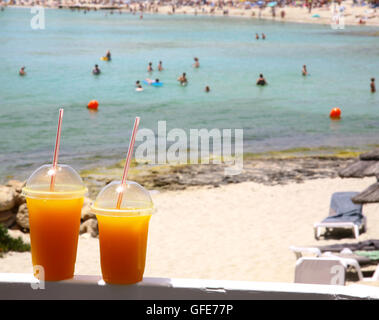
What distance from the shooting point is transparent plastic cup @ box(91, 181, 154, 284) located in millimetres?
1704

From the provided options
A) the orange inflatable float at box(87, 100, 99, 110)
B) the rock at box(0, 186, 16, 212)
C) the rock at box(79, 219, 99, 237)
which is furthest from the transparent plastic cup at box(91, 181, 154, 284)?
the orange inflatable float at box(87, 100, 99, 110)

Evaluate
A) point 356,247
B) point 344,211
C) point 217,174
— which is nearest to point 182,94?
point 217,174

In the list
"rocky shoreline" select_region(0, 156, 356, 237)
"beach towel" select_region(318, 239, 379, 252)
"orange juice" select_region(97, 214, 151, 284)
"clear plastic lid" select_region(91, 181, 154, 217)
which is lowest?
"rocky shoreline" select_region(0, 156, 356, 237)

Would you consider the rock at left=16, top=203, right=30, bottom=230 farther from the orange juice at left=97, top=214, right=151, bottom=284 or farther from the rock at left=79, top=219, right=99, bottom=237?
the orange juice at left=97, top=214, right=151, bottom=284

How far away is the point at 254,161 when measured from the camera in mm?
18344

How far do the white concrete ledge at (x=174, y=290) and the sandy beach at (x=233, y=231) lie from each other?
6.41m

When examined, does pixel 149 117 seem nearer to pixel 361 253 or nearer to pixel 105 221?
pixel 361 253

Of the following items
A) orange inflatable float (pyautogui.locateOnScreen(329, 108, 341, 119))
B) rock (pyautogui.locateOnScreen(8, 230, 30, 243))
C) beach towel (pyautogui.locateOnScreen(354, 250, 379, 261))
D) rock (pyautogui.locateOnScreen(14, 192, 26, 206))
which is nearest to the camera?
beach towel (pyautogui.locateOnScreen(354, 250, 379, 261))

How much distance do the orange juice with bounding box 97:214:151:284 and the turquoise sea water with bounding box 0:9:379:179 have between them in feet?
53.3

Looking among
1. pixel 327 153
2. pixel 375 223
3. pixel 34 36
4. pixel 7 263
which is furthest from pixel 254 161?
pixel 34 36

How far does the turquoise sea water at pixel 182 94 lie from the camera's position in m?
22.7

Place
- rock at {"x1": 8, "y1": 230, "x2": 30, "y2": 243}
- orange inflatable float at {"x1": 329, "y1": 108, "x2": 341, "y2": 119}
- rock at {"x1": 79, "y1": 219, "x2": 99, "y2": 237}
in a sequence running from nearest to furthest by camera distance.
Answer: rock at {"x1": 8, "y1": 230, "x2": 30, "y2": 243} → rock at {"x1": 79, "y1": 219, "x2": 99, "y2": 237} → orange inflatable float at {"x1": 329, "y1": 108, "x2": 341, "y2": 119}
